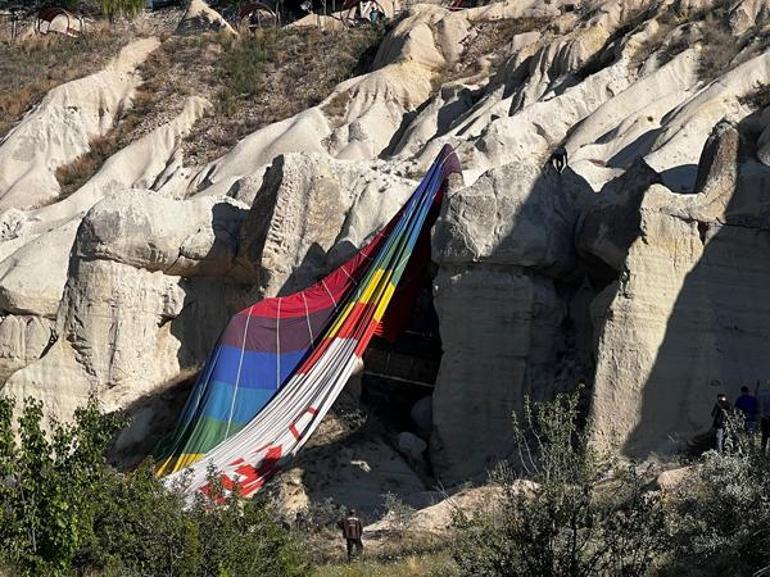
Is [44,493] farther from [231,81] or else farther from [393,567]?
[231,81]

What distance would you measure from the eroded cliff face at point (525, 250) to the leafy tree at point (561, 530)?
24.1ft

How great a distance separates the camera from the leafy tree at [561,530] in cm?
1568

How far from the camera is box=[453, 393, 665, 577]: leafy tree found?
15.7m

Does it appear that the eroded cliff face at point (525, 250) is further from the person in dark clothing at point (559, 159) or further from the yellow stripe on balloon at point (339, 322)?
the yellow stripe on balloon at point (339, 322)

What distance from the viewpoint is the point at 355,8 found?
6309 cm

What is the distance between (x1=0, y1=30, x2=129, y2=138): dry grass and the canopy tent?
2815 centimetres

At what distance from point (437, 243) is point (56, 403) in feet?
23.9

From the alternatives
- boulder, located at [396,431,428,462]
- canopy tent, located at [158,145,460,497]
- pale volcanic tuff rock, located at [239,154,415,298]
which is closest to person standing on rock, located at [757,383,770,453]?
boulder, located at [396,431,428,462]

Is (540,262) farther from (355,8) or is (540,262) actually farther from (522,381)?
(355,8)

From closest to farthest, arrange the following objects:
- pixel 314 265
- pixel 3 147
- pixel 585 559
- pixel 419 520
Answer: pixel 585 559 → pixel 419 520 → pixel 314 265 → pixel 3 147

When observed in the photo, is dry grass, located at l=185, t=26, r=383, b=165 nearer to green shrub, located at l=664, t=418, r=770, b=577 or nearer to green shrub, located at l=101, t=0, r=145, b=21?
green shrub, located at l=101, t=0, r=145, b=21

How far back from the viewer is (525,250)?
26453mm

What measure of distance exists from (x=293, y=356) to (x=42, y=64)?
3415cm

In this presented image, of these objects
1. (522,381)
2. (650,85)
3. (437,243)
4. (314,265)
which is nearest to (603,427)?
(522,381)
